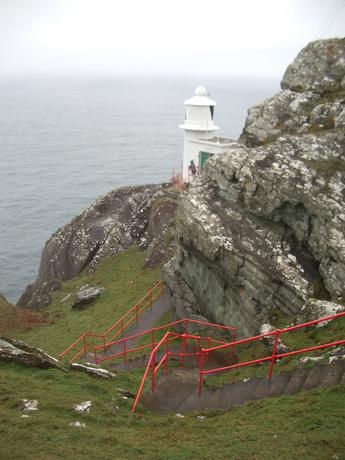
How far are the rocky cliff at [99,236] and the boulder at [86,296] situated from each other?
4.97 meters

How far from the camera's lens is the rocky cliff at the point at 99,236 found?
116 ft

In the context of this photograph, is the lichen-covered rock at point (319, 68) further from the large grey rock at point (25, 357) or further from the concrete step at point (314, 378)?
the large grey rock at point (25, 357)

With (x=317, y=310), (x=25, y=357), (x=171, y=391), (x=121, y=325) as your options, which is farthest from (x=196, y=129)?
(x=25, y=357)

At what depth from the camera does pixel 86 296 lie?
95.5ft

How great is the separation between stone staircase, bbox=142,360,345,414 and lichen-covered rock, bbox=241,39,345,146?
36.7ft

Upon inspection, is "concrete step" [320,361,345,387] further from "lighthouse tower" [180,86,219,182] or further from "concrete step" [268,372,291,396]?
"lighthouse tower" [180,86,219,182]

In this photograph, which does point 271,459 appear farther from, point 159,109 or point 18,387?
point 159,109

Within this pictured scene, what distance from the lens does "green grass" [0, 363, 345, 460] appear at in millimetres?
8977

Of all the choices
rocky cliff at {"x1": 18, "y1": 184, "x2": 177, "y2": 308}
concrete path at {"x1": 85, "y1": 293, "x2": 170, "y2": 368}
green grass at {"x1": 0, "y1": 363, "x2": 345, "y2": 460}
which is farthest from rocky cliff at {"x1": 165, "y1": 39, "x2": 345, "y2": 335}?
rocky cliff at {"x1": 18, "y1": 184, "x2": 177, "y2": 308}

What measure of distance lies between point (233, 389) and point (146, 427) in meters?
3.01

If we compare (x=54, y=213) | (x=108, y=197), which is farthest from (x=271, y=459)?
(x=54, y=213)

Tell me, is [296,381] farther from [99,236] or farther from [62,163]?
[62,163]

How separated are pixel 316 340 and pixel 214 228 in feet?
20.1

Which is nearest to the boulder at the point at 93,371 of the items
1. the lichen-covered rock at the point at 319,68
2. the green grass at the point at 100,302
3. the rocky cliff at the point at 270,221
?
the rocky cliff at the point at 270,221
